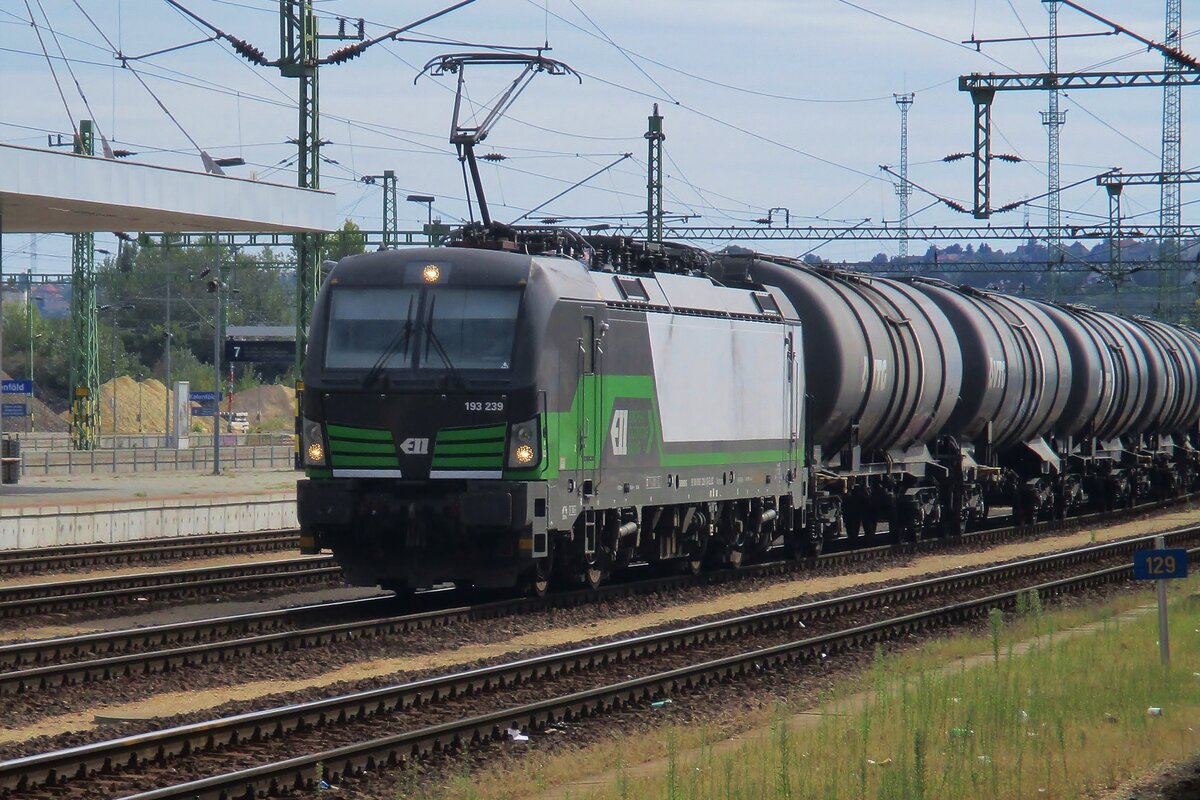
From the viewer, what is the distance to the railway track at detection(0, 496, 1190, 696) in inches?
515

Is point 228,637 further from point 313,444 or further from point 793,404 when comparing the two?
point 793,404

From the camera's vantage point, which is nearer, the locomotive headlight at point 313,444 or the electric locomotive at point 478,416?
the electric locomotive at point 478,416

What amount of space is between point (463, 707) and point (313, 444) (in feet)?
19.2

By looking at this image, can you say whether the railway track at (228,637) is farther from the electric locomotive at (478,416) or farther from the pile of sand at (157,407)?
the pile of sand at (157,407)

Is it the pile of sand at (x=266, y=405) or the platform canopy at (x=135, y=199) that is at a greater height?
the platform canopy at (x=135, y=199)

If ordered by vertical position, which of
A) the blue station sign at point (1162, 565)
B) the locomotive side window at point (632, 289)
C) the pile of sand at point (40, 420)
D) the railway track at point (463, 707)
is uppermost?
the locomotive side window at point (632, 289)

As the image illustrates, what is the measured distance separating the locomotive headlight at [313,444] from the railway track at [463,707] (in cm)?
383

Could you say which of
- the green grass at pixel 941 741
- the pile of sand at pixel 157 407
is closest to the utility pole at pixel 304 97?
the green grass at pixel 941 741

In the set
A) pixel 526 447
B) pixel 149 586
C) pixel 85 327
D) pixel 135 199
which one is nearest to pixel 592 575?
pixel 526 447

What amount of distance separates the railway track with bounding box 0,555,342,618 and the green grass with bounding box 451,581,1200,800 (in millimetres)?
8761

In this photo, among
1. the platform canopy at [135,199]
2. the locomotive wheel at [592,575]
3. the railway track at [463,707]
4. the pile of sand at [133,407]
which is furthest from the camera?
the pile of sand at [133,407]

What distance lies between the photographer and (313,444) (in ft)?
56.4

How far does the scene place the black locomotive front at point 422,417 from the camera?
16375 millimetres

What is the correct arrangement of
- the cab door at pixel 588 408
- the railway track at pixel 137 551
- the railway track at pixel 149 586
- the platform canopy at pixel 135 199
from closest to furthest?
the cab door at pixel 588 408
the railway track at pixel 149 586
the railway track at pixel 137 551
the platform canopy at pixel 135 199
